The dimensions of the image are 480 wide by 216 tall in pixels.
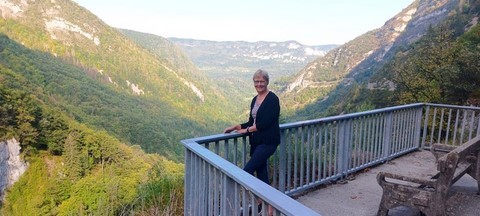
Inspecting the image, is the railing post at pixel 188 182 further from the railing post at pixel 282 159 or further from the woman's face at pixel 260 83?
the railing post at pixel 282 159

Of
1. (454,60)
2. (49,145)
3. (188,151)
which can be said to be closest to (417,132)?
(188,151)

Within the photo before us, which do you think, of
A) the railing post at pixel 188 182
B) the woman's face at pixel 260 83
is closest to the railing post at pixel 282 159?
the woman's face at pixel 260 83

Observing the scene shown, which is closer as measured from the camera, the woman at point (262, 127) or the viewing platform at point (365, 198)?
the woman at point (262, 127)

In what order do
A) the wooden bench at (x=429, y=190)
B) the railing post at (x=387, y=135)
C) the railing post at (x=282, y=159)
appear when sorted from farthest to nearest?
the railing post at (x=387, y=135)
the railing post at (x=282, y=159)
the wooden bench at (x=429, y=190)

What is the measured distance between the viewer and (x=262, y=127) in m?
3.42

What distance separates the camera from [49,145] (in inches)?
2302

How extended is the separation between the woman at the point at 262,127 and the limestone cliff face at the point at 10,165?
187 ft

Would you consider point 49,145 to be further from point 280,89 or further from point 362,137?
point 280,89

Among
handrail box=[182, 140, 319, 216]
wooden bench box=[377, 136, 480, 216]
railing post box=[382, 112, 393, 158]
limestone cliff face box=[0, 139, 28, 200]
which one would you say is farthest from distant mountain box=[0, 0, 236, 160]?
handrail box=[182, 140, 319, 216]

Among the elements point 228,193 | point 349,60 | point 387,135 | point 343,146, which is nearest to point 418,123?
point 387,135

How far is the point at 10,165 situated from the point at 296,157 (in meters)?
60.6

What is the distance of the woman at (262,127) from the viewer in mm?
3416

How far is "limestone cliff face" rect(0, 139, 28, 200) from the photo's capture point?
167 ft

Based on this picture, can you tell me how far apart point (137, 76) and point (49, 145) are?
99076 mm
